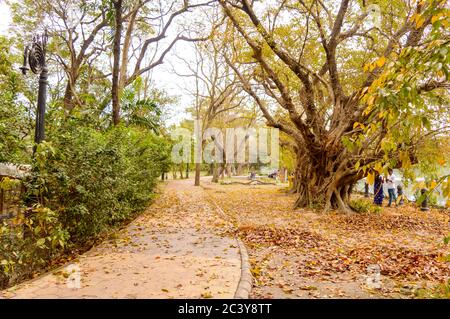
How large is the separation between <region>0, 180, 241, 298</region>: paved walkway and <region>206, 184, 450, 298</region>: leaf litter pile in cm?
68

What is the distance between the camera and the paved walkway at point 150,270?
14.4ft

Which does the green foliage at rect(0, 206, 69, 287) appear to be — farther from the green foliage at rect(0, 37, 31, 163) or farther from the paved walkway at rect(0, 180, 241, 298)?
the green foliage at rect(0, 37, 31, 163)

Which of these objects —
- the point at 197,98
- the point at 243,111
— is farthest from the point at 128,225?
the point at 243,111

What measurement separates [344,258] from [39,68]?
7.26 meters

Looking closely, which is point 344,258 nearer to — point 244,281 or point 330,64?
point 244,281

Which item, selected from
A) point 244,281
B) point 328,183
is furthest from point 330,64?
point 244,281

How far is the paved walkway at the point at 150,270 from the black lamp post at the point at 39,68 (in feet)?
8.25

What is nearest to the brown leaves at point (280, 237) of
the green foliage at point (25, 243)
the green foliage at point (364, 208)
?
the green foliage at point (25, 243)

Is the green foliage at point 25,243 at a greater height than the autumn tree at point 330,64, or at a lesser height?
lesser

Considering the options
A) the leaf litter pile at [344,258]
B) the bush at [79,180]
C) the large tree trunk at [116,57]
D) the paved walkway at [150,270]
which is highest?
the large tree trunk at [116,57]

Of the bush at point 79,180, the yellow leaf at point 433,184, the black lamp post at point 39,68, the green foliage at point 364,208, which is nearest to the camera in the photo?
the yellow leaf at point 433,184

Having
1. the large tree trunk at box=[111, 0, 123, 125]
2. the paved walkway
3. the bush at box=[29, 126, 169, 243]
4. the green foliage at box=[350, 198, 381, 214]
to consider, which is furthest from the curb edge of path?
the green foliage at box=[350, 198, 381, 214]

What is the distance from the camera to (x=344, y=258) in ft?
21.7

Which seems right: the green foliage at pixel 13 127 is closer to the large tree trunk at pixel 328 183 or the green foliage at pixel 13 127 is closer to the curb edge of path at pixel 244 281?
the curb edge of path at pixel 244 281
